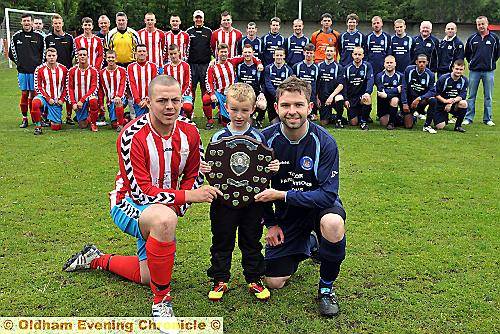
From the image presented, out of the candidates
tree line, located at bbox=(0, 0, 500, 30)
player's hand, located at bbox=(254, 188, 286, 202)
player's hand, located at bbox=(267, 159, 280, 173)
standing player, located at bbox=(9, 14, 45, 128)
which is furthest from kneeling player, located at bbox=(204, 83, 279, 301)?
tree line, located at bbox=(0, 0, 500, 30)

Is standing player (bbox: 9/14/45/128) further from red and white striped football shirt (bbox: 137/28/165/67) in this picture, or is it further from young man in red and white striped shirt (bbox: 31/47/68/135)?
red and white striped football shirt (bbox: 137/28/165/67)

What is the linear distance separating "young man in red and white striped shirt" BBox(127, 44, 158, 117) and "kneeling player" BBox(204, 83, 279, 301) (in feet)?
19.8

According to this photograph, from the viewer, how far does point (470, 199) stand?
5.51 meters

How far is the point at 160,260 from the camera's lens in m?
3.07

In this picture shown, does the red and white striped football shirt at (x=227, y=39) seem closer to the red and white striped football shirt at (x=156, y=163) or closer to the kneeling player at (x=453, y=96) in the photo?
the kneeling player at (x=453, y=96)

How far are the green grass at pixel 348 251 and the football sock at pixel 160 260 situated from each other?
0.91ft

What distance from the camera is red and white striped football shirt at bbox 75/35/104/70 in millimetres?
9797

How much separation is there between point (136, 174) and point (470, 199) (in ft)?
12.4

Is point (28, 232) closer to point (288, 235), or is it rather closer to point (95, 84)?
point (288, 235)

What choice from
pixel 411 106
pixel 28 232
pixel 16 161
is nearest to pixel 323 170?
pixel 28 232

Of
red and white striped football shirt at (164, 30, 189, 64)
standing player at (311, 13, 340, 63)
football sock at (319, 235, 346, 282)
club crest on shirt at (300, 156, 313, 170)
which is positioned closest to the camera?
football sock at (319, 235, 346, 282)

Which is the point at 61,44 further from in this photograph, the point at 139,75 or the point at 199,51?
the point at 199,51

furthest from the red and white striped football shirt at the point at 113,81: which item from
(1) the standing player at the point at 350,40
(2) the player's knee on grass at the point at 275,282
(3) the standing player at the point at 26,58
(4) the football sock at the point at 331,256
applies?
(4) the football sock at the point at 331,256

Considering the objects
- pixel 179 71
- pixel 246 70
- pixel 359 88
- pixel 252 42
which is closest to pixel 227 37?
pixel 252 42
